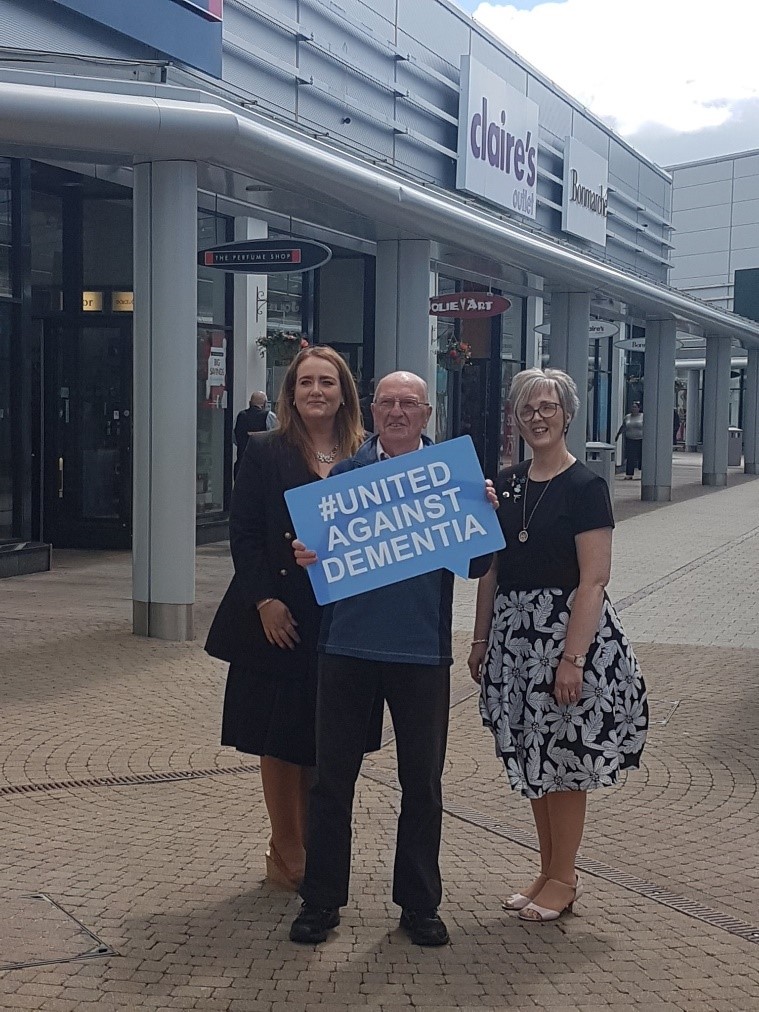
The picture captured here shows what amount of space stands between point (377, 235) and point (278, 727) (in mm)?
9222

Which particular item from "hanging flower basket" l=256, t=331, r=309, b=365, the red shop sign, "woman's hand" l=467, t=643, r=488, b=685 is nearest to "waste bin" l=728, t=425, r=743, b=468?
the red shop sign

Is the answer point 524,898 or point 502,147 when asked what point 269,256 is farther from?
point 502,147

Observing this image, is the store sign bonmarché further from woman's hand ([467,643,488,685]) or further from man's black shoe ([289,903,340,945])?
man's black shoe ([289,903,340,945])

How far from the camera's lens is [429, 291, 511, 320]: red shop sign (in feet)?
56.4

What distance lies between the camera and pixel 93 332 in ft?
49.8

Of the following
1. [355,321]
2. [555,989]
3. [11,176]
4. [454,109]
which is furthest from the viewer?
[454,109]

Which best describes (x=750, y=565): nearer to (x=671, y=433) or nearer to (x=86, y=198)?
(x=86, y=198)

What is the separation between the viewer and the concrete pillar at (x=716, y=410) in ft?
98.1

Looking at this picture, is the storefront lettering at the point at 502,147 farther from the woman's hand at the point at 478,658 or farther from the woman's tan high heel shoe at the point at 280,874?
the woman's tan high heel shoe at the point at 280,874

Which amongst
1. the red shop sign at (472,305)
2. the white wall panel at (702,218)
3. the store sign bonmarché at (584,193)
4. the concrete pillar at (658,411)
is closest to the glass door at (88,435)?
the red shop sign at (472,305)

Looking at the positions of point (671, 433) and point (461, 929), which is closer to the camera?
point (461, 929)

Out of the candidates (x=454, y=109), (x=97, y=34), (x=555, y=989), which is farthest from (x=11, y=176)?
(x=454, y=109)

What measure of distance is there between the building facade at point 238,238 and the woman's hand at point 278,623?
2.89 m

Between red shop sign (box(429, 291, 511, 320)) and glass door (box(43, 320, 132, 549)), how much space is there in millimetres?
4262
